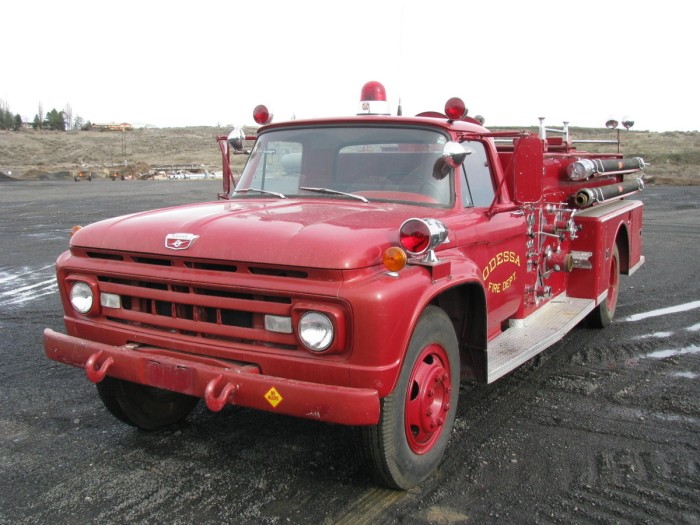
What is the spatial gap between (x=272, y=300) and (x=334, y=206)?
99cm

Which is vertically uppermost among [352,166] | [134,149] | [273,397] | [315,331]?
[134,149]

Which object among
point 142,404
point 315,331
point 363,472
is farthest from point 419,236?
point 142,404

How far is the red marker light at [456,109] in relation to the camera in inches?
176

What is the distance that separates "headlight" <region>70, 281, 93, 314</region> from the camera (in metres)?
3.77

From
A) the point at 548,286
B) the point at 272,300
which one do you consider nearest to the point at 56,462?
the point at 272,300

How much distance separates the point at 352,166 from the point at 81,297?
1883mm

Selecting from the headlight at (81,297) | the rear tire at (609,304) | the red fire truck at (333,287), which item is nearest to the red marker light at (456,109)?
the red fire truck at (333,287)

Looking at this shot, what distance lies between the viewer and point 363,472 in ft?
12.2

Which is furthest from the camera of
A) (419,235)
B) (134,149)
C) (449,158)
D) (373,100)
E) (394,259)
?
(134,149)

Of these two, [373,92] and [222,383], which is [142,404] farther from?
[373,92]

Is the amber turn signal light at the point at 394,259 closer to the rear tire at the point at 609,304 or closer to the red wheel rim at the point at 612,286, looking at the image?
Result: the rear tire at the point at 609,304

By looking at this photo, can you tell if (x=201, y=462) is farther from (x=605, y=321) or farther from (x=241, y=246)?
(x=605, y=321)

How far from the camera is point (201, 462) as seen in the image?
389cm

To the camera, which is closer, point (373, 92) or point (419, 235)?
point (419, 235)
